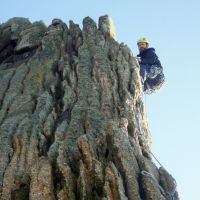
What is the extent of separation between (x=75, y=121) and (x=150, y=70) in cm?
1190

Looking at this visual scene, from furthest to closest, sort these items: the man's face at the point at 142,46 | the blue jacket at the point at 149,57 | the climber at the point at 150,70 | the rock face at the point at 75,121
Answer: the man's face at the point at 142,46, the blue jacket at the point at 149,57, the climber at the point at 150,70, the rock face at the point at 75,121

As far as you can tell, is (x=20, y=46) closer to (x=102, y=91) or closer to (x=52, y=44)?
(x=52, y=44)

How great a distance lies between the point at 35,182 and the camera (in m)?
19.5

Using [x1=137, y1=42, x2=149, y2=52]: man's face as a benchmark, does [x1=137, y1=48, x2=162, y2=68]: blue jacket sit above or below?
below

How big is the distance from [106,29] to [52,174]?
59.7ft

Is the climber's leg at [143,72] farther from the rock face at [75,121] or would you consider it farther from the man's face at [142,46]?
the man's face at [142,46]

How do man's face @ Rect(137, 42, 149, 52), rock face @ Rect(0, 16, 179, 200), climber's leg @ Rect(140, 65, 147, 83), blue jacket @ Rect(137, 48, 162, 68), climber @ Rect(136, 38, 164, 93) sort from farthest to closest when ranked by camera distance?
1. man's face @ Rect(137, 42, 149, 52)
2. blue jacket @ Rect(137, 48, 162, 68)
3. climber @ Rect(136, 38, 164, 93)
4. climber's leg @ Rect(140, 65, 147, 83)
5. rock face @ Rect(0, 16, 179, 200)

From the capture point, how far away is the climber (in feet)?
113

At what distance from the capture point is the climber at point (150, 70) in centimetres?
3447

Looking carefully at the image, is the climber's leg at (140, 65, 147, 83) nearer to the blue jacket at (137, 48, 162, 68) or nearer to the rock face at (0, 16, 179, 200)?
the blue jacket at (137, 48, 162, 68)

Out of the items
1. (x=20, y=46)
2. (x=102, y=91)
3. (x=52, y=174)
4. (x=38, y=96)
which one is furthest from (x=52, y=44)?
(x=52, y=174)

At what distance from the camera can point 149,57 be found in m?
35.4

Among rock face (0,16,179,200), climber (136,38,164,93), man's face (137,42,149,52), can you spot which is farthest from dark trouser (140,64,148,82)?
man's face (137,42,149,52)

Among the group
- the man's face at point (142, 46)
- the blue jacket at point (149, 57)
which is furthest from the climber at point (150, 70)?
the man's face at point (142, 46)
